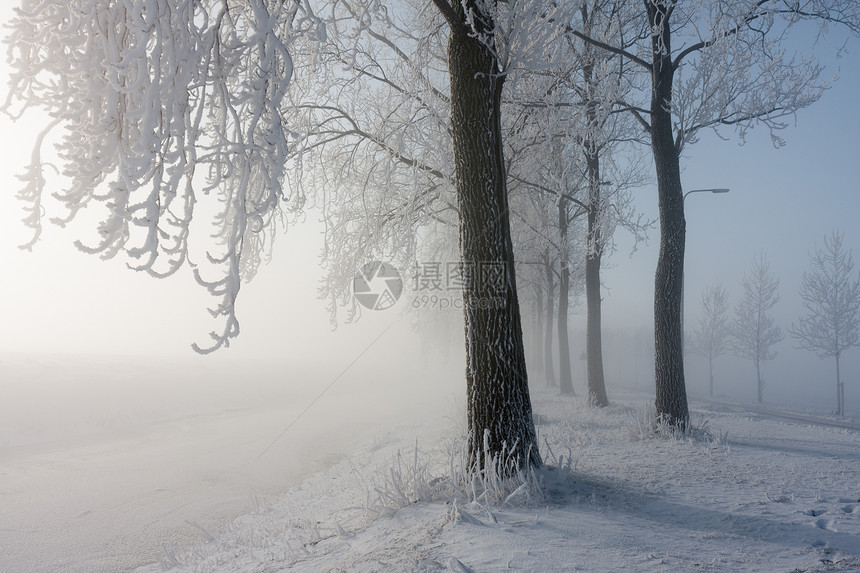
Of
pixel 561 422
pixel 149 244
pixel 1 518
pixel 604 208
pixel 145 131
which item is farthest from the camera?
pixel 604 208

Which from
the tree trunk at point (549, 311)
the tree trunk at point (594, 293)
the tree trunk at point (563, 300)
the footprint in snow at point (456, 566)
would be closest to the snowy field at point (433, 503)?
the footprint in snow at point (456, 566)

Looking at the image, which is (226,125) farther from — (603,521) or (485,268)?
(603,521)

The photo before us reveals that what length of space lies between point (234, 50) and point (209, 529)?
6.54 m

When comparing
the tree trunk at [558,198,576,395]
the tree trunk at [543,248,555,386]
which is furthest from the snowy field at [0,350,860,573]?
Answer: the tree trunk at [543,248,555,386]

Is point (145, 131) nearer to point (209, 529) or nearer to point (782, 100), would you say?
point (209, 529)

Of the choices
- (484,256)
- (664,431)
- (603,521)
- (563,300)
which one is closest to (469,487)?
(603,521)

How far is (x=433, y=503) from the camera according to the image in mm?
4816

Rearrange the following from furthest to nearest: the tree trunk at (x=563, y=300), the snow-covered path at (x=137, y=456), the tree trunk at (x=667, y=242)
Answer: the tree trunk at (x=563, y=300), the tree trunk at (x=667, y=242), the snow-covered path at (x=137, y=456)

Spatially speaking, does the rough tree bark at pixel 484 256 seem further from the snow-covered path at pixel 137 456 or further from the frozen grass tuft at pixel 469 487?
the snow-covered path at pixel 137 456

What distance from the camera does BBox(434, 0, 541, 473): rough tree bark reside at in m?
5.27

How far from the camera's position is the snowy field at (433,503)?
3.64 metres

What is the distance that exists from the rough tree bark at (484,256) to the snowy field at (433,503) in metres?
0.53

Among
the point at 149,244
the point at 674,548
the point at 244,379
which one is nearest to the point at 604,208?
the point at 674,548

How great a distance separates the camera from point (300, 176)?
9406 millimetres
